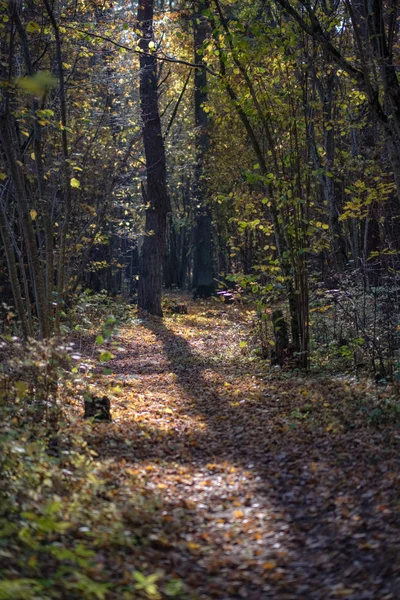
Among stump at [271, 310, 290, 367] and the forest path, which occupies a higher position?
stump at [271, 310, 290, 367]

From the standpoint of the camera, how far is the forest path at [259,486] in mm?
3941

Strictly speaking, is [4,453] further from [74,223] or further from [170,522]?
[74,223]

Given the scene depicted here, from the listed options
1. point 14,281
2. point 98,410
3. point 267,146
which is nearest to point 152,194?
point 267,146

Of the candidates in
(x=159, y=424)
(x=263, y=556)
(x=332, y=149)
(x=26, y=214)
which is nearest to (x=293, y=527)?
(x=263, y=556)

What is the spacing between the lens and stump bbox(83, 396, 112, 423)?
725 cm

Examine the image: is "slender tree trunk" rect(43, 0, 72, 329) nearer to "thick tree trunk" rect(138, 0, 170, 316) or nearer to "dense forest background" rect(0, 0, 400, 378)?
"dense forest background" rect(0, 0, 400, 378)

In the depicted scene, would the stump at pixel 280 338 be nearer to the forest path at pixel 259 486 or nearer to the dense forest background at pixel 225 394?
the dense forest background at pixel 225 394

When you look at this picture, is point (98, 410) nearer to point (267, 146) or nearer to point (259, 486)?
point (259, 486)

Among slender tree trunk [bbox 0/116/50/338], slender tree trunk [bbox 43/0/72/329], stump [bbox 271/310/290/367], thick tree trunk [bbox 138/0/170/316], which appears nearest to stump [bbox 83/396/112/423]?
slender tree trunk [bbox 0/116/50/338]

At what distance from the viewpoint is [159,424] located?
756cm

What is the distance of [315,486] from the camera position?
17.7 ft

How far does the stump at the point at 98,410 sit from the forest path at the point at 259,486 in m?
0.18

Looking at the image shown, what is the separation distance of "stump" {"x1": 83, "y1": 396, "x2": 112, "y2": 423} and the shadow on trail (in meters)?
1.10

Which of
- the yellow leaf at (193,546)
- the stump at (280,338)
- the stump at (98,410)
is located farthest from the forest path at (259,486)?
the stump at (280,338)
